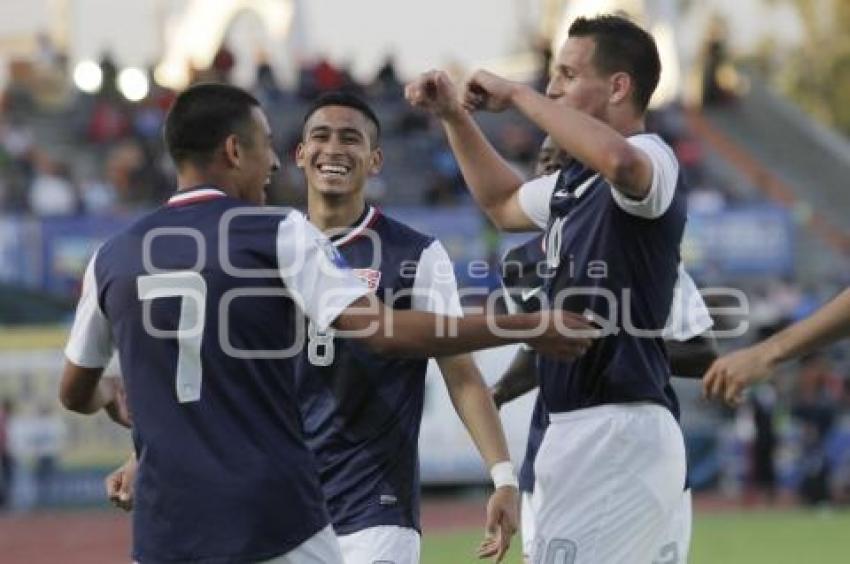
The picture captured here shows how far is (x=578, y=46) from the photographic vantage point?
687cm

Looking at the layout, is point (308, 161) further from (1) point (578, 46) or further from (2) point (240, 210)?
(2) point (240, 210)

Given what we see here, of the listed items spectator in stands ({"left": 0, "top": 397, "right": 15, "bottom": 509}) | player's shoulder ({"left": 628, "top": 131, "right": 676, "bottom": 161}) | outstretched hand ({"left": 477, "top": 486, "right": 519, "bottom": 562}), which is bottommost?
spectator in stands ({"left": 0, "top": 397, "right": 15, "bottom": 509})

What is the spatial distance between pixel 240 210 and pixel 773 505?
20722 millimetres

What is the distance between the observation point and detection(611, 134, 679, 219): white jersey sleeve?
6438mm

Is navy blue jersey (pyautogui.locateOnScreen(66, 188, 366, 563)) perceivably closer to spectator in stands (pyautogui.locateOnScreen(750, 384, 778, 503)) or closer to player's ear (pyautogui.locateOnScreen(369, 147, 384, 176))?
player's ear (pyautogui.locateOnScreen(369, 147, 384, 176))

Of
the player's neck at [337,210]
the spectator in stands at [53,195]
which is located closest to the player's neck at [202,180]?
the player's neck at [337,210]

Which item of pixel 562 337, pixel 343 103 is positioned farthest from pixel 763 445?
pixel 562 337

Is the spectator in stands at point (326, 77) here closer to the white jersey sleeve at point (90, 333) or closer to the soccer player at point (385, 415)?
the soccer player at point (385, 415)

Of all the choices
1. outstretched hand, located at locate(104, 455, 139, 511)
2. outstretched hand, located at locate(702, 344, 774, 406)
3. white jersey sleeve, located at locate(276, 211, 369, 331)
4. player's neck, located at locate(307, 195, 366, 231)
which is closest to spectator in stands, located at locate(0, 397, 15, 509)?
player's neck, located at locate(307, 195, 366, 231)

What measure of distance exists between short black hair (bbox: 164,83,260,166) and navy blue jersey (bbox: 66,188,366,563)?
22cm

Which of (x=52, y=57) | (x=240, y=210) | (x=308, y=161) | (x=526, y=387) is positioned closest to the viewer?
(x=240, y=210)

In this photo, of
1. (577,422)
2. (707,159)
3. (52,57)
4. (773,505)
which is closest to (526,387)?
(577,422)

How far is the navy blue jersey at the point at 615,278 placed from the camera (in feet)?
21.8

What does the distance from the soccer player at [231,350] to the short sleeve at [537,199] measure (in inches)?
58.1
